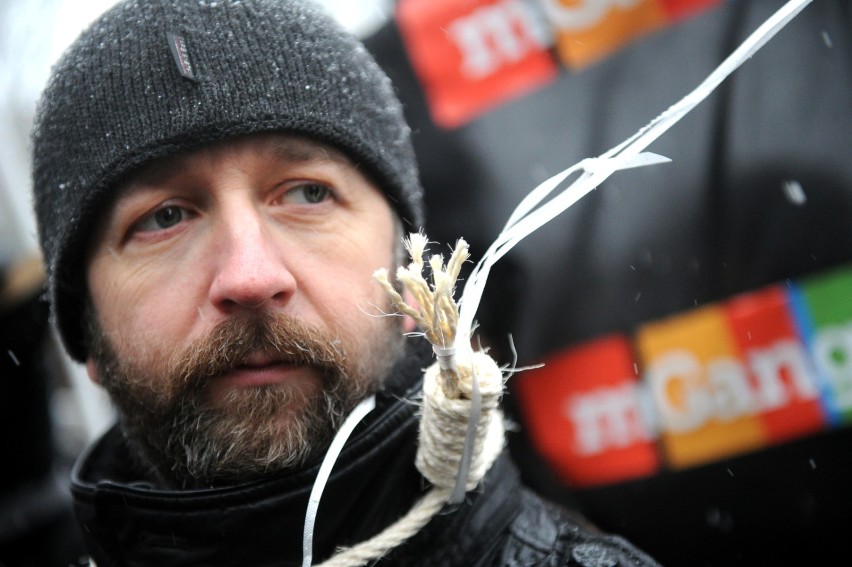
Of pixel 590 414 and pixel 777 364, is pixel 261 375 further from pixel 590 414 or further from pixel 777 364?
pixel 777 364

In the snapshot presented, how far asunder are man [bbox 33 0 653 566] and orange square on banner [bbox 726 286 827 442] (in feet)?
3.24

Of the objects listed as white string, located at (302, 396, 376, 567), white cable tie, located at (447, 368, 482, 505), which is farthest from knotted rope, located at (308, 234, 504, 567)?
white string, located at (302, 396, 376, 567)

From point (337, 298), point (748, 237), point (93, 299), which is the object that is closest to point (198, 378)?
point (337, 298)

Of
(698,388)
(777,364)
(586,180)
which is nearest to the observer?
(586,180)

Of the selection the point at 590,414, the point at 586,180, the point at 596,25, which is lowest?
the point at 590,414

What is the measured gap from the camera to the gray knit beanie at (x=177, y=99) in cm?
154

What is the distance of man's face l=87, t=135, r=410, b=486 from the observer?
142 centimetres

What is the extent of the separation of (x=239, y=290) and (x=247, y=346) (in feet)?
0.38

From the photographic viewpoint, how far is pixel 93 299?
1684 mm

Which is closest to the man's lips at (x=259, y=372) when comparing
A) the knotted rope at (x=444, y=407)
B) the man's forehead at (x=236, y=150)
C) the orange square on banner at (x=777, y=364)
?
the knotted rope at (x=444, y=407)

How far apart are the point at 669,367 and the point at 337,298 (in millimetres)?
1356

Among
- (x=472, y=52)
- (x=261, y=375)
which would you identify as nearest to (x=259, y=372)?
(x=261, y=375)

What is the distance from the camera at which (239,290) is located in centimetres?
138

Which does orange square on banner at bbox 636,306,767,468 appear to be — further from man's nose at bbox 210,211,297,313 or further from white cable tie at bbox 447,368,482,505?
man's nose at bbox 210,211,297,313
